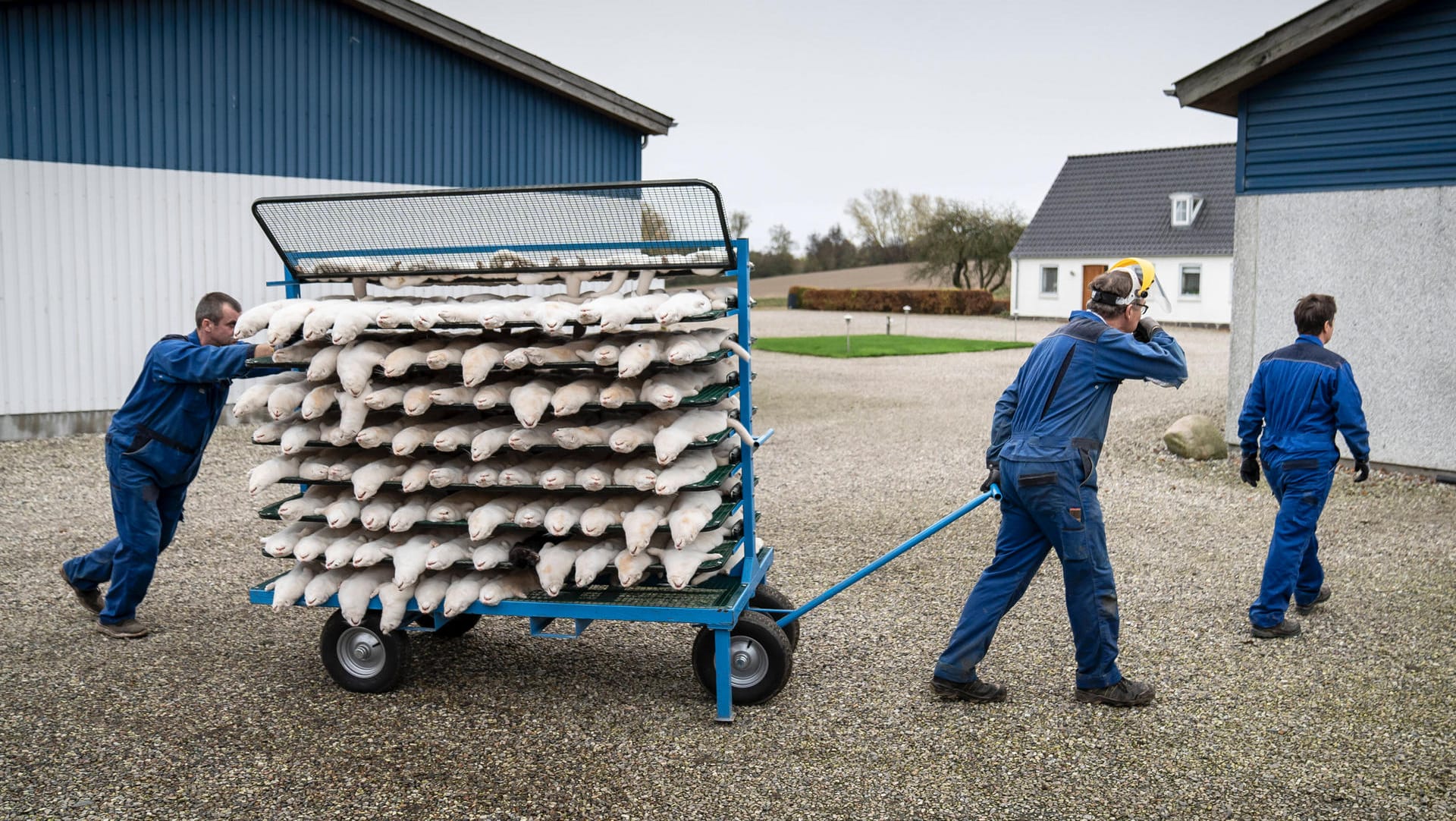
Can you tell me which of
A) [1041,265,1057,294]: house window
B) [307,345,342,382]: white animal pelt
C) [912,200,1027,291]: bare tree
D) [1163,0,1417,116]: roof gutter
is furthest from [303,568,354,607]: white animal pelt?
[912,200,1027,291]: bare tree

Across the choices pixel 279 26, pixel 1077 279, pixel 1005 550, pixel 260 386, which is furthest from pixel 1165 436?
pixel 1077 279

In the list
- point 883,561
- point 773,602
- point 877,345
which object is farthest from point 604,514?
point 877,345

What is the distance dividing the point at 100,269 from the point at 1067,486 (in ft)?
39.3

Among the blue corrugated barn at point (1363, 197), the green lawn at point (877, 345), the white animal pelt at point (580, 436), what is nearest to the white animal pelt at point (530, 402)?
the white animal pelt at point (580, 436)

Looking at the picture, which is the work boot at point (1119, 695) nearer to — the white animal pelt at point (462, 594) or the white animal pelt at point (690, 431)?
the white animal pelt at point (690, 431)

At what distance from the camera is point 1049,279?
41406mm

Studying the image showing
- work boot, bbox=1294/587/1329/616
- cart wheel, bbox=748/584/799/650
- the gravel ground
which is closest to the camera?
the gravel ground

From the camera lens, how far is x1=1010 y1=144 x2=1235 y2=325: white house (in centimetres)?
3716

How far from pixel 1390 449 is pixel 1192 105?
3980 millimetres

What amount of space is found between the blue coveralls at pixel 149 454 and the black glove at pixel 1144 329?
4.27m

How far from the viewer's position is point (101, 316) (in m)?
13.1

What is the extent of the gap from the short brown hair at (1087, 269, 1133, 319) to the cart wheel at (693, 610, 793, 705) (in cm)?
205

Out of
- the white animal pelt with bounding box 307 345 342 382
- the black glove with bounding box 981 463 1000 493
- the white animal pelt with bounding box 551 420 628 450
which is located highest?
the white animal pelt with bounding box 307 345 342 382

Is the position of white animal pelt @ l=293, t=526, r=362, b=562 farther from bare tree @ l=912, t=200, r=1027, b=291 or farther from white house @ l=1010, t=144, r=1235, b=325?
bare tree @ l=912, t=200, r=1027, b=291
